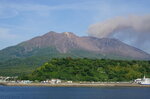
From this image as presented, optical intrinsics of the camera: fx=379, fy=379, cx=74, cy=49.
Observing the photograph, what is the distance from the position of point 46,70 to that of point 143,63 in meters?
34.1

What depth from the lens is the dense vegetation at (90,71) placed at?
4532 inches

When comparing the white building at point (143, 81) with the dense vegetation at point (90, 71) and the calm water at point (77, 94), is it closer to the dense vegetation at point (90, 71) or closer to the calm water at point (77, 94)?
the dense vegetation at point (90, 71)

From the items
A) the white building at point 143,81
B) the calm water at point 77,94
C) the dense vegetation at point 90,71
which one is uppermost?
the dense vegetation at point 90,71

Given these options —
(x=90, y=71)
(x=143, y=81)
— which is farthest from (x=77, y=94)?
(x=90, y=71)

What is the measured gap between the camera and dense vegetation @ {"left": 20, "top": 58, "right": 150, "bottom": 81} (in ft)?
378

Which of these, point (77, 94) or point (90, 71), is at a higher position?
point (90, 71)

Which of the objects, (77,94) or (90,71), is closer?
(77,94)

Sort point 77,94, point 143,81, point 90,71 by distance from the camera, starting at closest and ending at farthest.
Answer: point 77,94 < point 143,81 < point 90,71

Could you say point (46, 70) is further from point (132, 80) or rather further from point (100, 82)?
point (132, 80)

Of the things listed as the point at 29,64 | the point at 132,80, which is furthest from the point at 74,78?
the point at 29,64

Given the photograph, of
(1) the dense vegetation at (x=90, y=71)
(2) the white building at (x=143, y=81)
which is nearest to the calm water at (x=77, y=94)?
(2) the white building at (x=143, y=81)

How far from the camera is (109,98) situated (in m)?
59.2

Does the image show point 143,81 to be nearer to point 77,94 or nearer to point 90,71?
point 90,71

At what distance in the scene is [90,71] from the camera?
11500 cm
